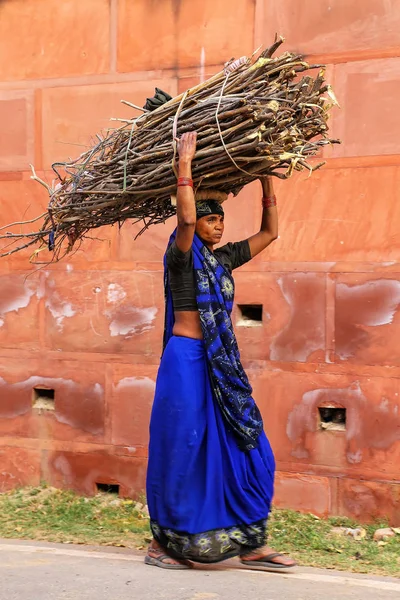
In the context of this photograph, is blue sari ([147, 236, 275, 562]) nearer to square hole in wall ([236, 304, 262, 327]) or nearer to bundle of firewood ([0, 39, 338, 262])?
bundle of firewood ([0, 39, 338, 262])

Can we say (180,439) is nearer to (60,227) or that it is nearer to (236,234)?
(60,227)

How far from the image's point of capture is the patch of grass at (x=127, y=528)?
461cm

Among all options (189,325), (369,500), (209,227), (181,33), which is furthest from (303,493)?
(181,33)

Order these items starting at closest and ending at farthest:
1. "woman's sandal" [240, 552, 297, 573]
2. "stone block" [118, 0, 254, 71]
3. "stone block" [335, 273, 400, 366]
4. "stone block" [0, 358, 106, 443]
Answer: "woman's sandal" [240, 552, 297, 573] < "stone block" [335, 273, 400, 366] < "stone block" [118, 0, 254, 71] < "stone block" [0, 358, 106, 443]

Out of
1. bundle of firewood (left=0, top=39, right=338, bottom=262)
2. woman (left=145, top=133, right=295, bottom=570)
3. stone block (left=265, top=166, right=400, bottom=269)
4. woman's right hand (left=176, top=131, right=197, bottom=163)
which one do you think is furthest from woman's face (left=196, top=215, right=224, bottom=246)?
stone block (left=265, top=166, right=400, bottom=269)

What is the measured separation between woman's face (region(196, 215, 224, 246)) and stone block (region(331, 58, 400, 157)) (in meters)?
1.49

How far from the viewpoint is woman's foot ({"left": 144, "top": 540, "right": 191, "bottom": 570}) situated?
410cm

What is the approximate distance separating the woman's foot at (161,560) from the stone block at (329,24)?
3.06 m

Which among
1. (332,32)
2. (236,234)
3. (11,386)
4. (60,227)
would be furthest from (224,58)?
(11,386)

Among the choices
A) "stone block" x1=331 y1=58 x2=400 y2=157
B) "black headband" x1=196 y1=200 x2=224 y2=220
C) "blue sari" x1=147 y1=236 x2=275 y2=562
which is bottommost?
"blue sari" x1=147 y1=236 x2=275 y2=562

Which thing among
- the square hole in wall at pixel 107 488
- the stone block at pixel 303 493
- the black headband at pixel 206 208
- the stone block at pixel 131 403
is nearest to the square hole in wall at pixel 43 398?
the stone block at pixel 131 403

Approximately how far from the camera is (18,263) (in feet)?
20.2

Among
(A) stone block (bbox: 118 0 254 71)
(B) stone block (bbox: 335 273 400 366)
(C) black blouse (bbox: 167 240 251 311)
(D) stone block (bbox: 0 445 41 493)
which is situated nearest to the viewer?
(C) black blouse (bbox: 167 240 251 311)

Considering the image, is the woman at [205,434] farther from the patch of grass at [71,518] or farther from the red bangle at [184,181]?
the patch of grass at [71,518]
